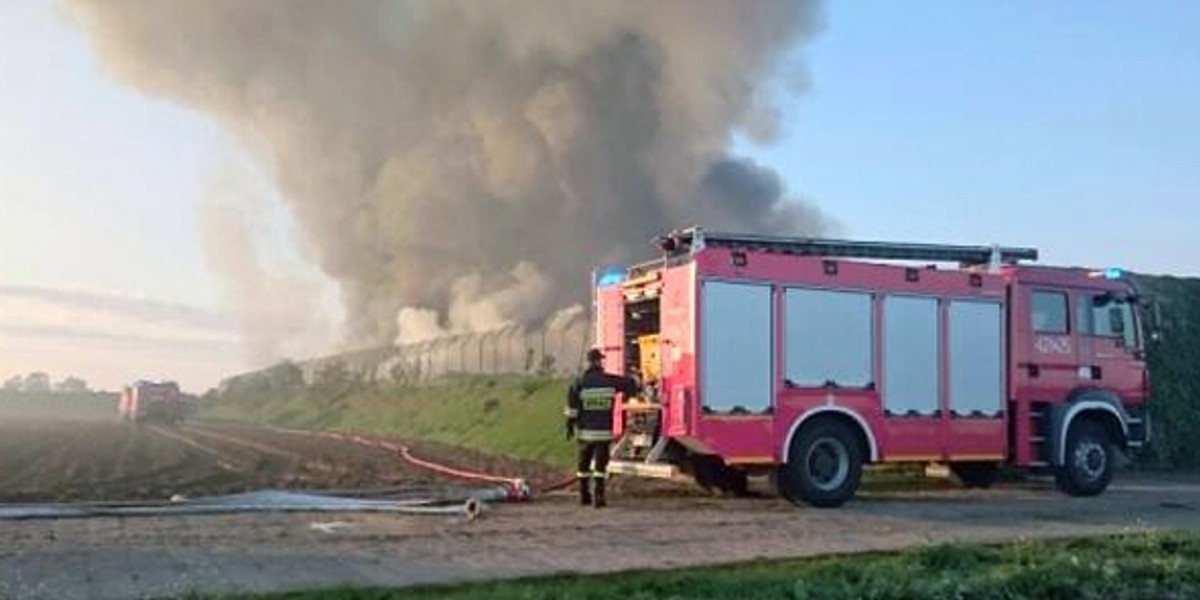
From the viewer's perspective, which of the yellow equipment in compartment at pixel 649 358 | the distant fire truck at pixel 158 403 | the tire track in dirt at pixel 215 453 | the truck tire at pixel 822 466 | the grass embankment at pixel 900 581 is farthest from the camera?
the distant fire truck at pixel 158 403

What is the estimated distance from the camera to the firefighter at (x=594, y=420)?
613 inches

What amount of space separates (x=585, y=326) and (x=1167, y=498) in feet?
69.0

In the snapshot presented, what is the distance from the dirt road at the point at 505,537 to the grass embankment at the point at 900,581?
65cm

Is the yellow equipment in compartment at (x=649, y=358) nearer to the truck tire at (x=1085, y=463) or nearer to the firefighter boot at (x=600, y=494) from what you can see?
the firefighter boot at (x=600, y=494)

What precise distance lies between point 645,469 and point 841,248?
3925mm

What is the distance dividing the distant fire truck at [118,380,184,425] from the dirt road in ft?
160

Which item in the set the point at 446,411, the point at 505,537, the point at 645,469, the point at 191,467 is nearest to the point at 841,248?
the point at 645,469

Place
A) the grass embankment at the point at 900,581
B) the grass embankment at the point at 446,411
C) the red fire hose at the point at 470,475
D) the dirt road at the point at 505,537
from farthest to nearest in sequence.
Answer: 1. the grass embankment at the point at 446,411
2. the red fire hose at the point at 470,475
3. the dirt road at the point at 505,537
4. the grass embankment at the point at 900,581

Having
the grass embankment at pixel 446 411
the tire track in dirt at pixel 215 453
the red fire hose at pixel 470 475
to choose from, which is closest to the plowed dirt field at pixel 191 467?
the tire track in dirt at pixel 215 453

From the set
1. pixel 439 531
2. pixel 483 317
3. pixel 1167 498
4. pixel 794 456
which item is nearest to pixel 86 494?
pixel 439 531

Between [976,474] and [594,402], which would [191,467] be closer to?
[594,402]

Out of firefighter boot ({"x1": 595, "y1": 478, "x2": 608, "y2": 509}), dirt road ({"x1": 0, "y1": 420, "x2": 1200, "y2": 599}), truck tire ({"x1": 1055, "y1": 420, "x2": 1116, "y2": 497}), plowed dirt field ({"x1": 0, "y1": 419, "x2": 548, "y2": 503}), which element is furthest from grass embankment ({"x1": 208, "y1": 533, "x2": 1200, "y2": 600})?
plowed dirt field ({"x1": 0, "y1": 419, "x2": 548, "y2": 503})

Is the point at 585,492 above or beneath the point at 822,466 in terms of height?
beneath

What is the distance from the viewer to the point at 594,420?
51.1ft
